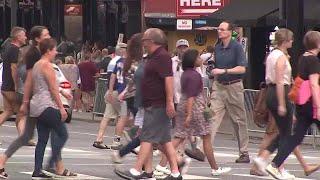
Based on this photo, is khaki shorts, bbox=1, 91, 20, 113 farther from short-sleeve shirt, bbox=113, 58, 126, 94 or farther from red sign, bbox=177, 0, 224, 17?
red sign, bbox=177, 0, 224, 17

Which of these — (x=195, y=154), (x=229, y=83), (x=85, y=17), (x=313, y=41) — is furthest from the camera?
(x=85, y=17)

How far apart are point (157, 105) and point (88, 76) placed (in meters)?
16.8

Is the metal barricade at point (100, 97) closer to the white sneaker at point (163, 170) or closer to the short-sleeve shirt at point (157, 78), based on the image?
the white sneaker at point (163, 170)

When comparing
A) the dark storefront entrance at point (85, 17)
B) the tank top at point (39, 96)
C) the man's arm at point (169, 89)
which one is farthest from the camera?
the dark storefront entrance at point (85, 17)

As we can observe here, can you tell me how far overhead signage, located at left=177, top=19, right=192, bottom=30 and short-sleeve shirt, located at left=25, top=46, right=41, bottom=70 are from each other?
1837 centimetres

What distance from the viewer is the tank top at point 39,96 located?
11391 mm

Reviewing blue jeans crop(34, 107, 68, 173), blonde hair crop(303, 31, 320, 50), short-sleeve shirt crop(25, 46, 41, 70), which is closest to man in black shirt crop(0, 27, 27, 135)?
short-sleeve shirt crop(25, 46, 41, 70)

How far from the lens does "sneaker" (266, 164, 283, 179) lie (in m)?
11.7

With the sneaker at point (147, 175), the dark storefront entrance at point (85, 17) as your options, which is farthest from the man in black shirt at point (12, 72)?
the dark storefront entrance at point (85, 17)

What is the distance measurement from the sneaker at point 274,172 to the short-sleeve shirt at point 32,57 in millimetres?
3289

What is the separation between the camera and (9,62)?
1555 cm

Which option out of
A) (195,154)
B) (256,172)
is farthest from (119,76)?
(256,172)

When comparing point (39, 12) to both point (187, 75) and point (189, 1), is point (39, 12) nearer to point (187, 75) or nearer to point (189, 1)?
point (189, 1)

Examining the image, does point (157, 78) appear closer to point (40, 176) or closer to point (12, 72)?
point (40, 176)
